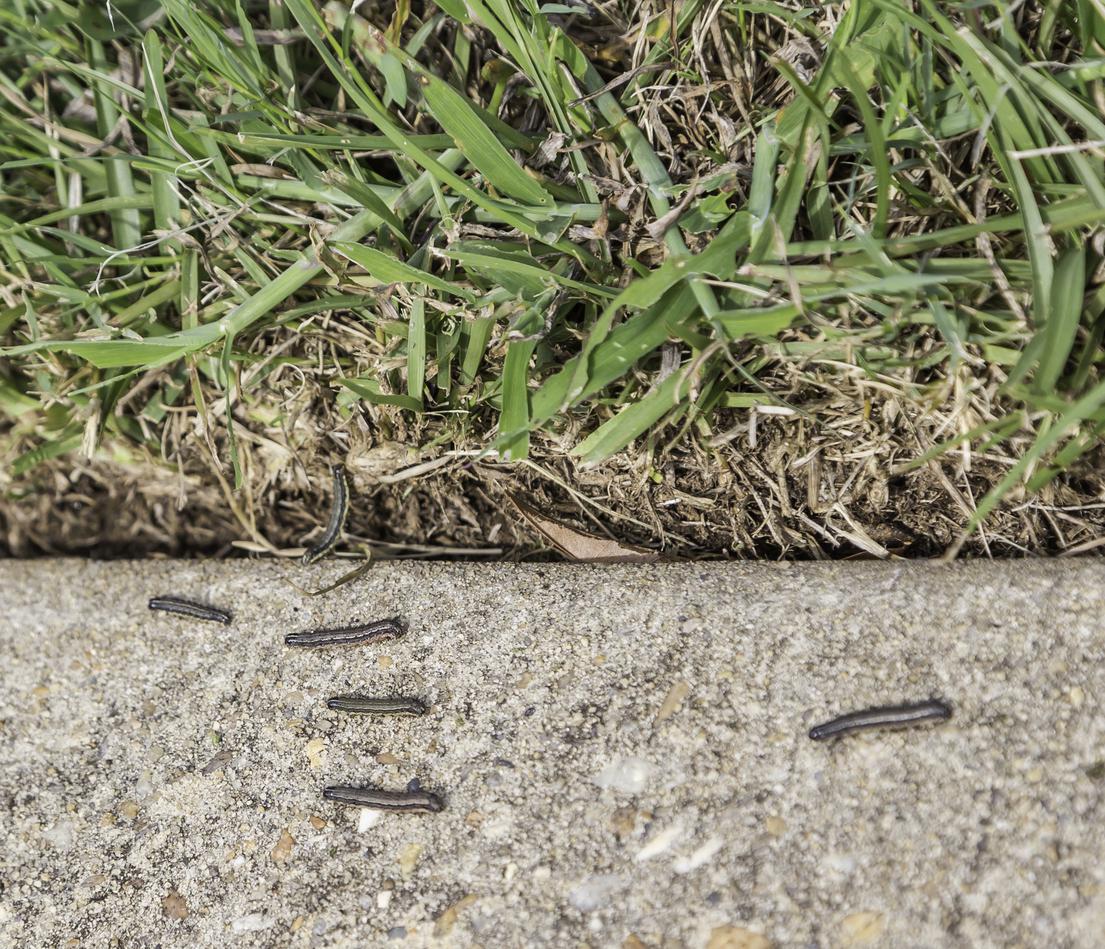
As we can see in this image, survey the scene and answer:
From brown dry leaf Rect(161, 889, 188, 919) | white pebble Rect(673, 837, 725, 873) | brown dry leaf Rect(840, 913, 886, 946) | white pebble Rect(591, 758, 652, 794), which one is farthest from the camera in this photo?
brown dry leaf Rect(161, 889, 188, 919)

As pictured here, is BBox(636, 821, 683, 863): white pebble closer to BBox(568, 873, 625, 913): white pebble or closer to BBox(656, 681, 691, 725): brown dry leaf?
BBox(568, 873, 625, 913): white pebble

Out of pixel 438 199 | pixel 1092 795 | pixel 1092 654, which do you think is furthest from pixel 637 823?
pixel 438 199

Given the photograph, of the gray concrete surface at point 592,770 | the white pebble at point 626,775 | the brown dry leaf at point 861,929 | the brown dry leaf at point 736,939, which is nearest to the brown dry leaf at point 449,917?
the gray concrete surface at point 592,770

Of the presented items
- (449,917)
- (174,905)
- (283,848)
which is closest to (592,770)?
(449,917)

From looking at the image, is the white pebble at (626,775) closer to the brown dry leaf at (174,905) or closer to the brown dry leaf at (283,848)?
the brown dry leaf at (283,848)

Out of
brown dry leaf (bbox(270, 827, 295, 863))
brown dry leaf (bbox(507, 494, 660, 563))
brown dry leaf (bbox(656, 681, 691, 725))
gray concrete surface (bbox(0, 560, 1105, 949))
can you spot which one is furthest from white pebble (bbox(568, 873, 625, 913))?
brown dry leaf (bbox(507, 494, 660, 563))
